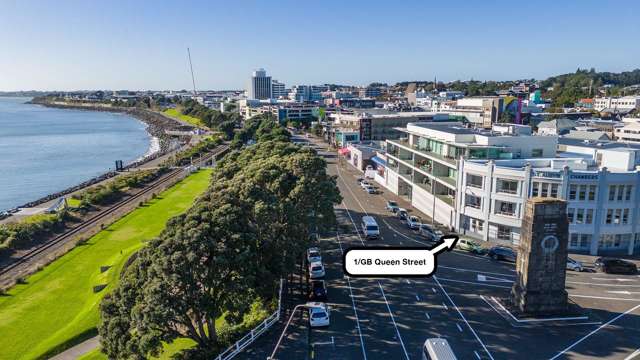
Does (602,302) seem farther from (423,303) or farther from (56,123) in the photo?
(56,123)

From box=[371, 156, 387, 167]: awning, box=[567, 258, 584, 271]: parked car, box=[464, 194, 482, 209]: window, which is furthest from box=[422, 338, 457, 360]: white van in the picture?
box=[371, 156, 387, 167]: awning

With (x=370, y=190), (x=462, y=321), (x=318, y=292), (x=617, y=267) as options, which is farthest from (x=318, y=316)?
(x=370, y=190)

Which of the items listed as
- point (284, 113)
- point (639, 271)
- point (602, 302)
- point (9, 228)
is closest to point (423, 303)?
point (602, 302)

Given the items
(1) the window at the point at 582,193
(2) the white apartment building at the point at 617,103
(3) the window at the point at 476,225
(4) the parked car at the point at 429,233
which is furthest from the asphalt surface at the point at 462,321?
(2) the white apartment building at the point at 617,103

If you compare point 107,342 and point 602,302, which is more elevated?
point 107,342

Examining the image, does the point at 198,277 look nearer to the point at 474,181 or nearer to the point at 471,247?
the point at 471,247

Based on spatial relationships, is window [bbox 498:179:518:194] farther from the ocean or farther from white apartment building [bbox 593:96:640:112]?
white apartment building [bbox 593:96:640:112]
